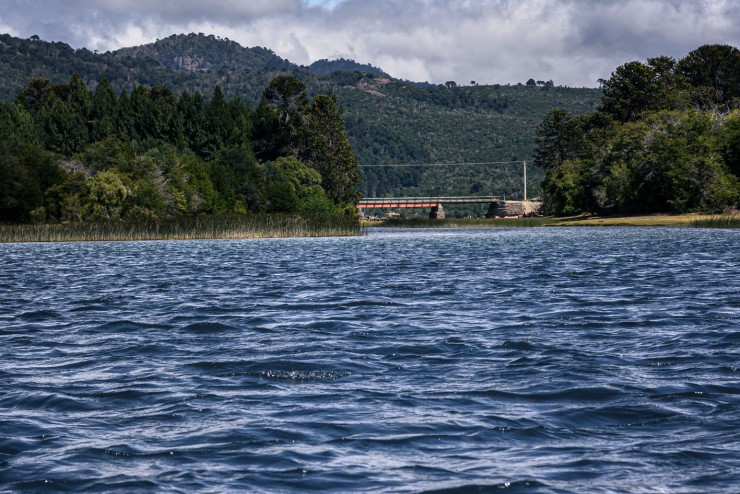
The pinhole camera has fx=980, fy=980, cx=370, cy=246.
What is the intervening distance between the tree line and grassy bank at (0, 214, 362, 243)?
15.3 metres

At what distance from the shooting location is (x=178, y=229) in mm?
82500

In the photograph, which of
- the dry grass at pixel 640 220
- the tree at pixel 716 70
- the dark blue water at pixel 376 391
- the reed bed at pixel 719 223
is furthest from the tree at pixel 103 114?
the dark blue water at pixel 376 391

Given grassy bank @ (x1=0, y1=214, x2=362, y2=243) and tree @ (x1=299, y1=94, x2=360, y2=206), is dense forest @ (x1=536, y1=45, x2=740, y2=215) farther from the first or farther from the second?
grassy bank @ (x1=0, y1=214, x2=362, y2=243)

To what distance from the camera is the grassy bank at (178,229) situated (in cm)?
7850

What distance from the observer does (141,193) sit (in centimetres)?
10181

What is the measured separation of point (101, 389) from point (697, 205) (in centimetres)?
11721

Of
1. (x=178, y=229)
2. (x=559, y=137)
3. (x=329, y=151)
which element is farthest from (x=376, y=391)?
(x=559, y=137)

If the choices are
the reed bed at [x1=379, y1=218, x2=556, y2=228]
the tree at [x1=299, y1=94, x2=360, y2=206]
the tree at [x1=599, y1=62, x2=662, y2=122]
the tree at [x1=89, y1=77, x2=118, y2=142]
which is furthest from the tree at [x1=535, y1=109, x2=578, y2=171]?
the tree at [x1=89, y1=77, x2=118, y2=142]

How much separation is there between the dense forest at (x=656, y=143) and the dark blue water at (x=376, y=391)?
96779 millimetres

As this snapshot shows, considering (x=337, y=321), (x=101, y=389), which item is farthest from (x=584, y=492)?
(x=337, y=321)

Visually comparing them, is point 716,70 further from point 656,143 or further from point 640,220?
point 640,220

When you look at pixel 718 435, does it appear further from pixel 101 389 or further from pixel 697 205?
pixel 697 205

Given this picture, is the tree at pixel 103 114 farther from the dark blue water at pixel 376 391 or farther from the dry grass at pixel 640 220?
the dark blue water at pixel 376 391

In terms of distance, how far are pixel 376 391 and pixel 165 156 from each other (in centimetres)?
10997
